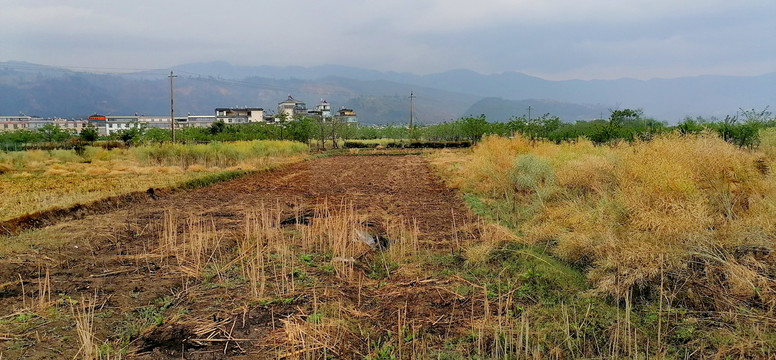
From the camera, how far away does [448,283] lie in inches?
279

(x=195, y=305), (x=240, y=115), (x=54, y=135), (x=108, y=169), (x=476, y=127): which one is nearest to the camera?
(x=195, y=305)

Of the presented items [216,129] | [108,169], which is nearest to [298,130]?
[216,129]

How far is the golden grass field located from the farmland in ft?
14.3

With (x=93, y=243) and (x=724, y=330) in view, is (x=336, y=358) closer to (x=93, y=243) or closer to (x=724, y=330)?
(x=724, y=330)

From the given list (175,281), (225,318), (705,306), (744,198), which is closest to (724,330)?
(705,306)

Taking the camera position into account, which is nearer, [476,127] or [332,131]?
[476,127]

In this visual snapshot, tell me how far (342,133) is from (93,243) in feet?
202

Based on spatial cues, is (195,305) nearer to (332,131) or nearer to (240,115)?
(332,131)

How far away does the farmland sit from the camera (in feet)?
16.7

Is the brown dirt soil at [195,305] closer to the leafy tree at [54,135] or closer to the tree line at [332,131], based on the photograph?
the tree line at [332,131]

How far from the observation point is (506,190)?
15.2 meters

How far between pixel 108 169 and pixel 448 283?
2470 cm

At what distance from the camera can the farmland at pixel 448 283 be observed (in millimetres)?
5090

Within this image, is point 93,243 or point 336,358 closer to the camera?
point 336,358
